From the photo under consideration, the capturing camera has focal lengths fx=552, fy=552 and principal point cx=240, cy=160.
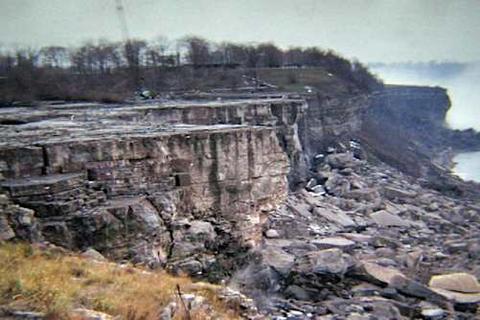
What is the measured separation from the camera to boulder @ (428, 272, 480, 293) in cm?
1163

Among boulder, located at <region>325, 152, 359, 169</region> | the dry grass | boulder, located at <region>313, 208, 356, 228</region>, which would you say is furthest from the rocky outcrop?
boulder, located at <region>325, 152, 359, 169</region>

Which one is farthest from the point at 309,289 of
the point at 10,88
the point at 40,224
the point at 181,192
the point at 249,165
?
the point at 10,88

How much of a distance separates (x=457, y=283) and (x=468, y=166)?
39.7 meters

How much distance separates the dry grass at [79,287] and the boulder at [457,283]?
6570mm

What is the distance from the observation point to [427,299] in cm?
1112

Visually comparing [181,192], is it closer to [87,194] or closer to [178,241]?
[178,241]

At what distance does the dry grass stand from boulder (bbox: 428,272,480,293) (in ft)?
21.6

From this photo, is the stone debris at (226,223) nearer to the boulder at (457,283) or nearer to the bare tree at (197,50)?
the boulder at (457,283)

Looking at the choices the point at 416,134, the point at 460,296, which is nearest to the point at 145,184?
the point at 460,296

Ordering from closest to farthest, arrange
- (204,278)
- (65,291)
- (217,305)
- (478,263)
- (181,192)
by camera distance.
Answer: (65,291)
(217,305)
(204,278)
(181,192)
(478,263)

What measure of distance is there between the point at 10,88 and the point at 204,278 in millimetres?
18506

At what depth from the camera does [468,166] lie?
159 feet

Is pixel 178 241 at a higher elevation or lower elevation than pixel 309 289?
higher

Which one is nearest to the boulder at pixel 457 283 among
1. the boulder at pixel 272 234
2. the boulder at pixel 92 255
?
the boulder at pixel 272 234
